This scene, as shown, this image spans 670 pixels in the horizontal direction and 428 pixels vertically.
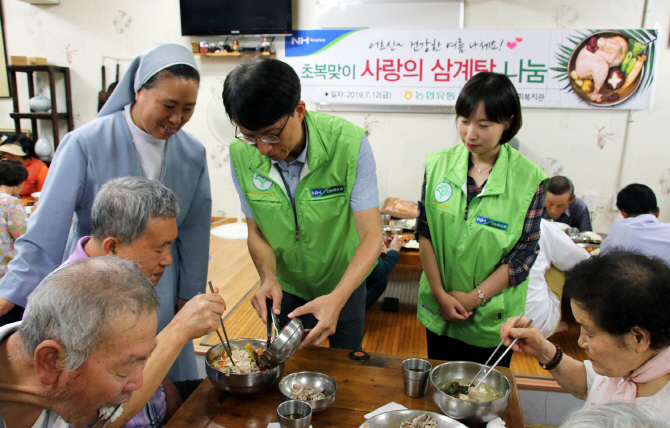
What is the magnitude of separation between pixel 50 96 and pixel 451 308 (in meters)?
5.77

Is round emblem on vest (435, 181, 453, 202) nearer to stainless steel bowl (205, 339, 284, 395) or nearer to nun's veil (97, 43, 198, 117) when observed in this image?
stainless steel bowl (205, 339, 284, 395)

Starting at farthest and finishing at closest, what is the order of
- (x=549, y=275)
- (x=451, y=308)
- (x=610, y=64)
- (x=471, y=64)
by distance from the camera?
(x=471, y=64) → (x=610, y=64) → (x=549, y=275) → (x=451, y=308)

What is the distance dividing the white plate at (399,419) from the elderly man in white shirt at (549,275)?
1.36 meters

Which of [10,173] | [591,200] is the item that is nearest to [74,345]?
[10,173]

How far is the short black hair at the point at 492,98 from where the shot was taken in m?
1.60

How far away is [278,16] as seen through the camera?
489 centimetres

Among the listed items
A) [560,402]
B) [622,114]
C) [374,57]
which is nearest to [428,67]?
[374,57]

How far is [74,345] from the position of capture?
2.65ft

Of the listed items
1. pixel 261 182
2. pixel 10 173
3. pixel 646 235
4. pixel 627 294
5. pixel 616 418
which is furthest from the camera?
pixel 10 173

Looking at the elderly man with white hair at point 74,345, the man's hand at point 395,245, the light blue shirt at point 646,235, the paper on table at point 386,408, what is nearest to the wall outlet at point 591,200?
the light blue shirt at point 646,235

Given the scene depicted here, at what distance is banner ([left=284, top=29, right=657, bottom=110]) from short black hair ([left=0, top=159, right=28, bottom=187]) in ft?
9.31

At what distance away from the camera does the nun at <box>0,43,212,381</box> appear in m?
1.47

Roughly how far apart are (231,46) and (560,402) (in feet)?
15.0

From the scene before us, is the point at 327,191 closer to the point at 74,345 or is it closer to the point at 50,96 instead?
the point at 74,345
